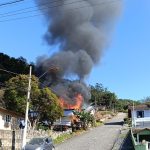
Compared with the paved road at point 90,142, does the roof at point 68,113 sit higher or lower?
higher

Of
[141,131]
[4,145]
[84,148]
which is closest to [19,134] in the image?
[4,145]

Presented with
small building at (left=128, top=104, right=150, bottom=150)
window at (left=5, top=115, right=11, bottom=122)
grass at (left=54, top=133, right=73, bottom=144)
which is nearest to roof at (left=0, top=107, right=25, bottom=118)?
window at (left=5, top=115, right=11, bottom=122)

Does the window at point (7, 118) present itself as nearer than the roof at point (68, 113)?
Yes

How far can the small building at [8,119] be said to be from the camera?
44.7m

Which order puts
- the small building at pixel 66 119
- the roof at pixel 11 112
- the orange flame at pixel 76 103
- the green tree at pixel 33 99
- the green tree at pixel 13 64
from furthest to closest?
the green tree at pixel 13 64
the orange flame at pixel 76 103
the small building at pixel 66 119
the green tree at pixel 33 99
the roof at pixel 11 112

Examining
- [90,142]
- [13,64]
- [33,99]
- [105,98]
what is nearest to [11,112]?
[33,99]

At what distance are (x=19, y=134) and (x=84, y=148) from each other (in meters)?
6.16

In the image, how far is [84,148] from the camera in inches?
1480

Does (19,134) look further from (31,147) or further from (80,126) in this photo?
(80,126)

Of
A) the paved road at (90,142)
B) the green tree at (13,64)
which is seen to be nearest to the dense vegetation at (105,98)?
the green tree at (13,64)

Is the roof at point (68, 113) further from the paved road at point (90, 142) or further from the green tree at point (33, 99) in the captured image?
the green tree at point (33, 99)

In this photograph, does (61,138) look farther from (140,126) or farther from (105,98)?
(105,98)

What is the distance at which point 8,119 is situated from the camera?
46.6 meters

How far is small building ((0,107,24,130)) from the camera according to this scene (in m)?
44.7
